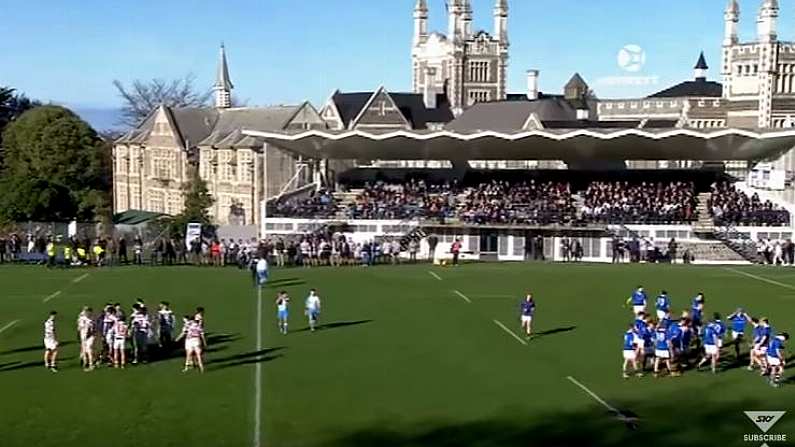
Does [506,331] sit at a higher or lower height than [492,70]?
lower

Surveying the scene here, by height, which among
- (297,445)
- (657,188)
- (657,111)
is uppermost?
(657,111)

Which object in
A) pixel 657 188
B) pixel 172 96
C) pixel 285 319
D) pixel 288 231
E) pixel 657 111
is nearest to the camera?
pixel 285 319

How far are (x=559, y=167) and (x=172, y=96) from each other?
80239mm

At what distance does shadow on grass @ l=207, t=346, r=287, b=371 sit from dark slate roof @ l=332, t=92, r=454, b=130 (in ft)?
236

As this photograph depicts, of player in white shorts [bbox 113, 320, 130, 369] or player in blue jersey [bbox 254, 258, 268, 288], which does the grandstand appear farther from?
player in white shorts [bbox 113, 320, 130, 369]

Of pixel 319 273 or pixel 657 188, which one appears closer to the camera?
pixel 319 273

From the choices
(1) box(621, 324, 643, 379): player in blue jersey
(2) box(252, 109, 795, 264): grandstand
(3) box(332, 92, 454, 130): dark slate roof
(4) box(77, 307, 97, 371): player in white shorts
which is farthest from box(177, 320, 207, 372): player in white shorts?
(3) box(332, 92, 454, 130): dark slate roof

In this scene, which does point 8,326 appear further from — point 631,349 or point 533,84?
point 533,84

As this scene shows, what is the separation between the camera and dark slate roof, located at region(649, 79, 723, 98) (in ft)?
356

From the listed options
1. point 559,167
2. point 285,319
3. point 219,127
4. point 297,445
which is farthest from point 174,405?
point 219,127

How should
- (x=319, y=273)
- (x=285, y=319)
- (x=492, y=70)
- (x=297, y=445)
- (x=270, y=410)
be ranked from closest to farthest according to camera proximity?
(x=297, y=445) < (x=270, y=410) < (x=285, y=319) < (x=319, y=273) < (x=492, y=70)

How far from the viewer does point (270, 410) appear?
18.3m

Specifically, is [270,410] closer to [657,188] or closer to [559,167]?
[657,188]

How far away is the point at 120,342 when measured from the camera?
21531mm
